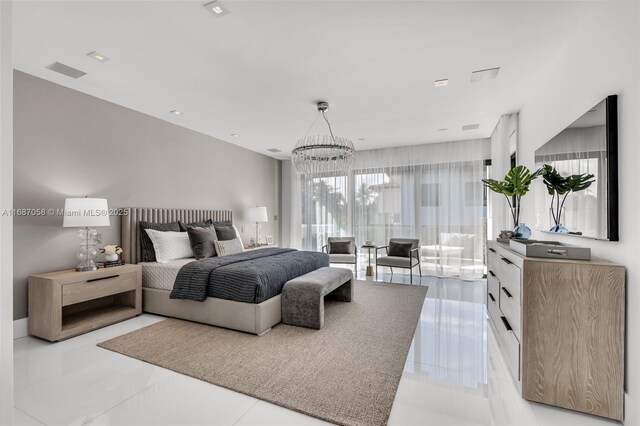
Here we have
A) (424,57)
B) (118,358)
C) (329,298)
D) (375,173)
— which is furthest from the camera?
(375,173)

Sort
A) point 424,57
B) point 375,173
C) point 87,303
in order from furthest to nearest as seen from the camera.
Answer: point 375,173 < point 87,303 < point 424,57

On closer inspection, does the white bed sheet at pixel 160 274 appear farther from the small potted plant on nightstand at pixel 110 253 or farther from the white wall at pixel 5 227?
the white wall at pixel 5 227

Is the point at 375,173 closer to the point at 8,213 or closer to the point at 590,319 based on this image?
the point at 590,319

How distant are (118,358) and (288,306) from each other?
1.57 meters

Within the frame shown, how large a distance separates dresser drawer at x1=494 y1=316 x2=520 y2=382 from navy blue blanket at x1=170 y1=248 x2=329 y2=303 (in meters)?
2.18

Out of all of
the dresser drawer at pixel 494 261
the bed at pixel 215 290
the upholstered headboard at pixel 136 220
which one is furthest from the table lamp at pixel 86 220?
the dresser drawer at pixel 494 261

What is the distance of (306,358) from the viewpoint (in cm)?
255

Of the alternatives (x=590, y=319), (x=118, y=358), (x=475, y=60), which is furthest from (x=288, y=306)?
(x=475, y=60)

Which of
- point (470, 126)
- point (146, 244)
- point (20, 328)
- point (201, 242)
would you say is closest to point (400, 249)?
point (470, 126)

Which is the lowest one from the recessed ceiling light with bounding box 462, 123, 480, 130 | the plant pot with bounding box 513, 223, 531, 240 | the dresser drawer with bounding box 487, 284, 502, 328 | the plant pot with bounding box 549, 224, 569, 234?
the dresser drawer with bounding box 487, 284, 502, 328

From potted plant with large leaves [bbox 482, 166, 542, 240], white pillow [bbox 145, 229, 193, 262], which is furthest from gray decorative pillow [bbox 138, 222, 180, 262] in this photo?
potted plant with large leaves [bbox 482, 166, 542, 240]

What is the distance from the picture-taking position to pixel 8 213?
1.08 m

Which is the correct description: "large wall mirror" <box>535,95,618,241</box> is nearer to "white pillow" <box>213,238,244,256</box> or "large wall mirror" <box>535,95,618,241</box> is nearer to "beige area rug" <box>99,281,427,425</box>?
"beige area rug" <box>99,281,427,425</box>

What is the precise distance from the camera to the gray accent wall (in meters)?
3.08
